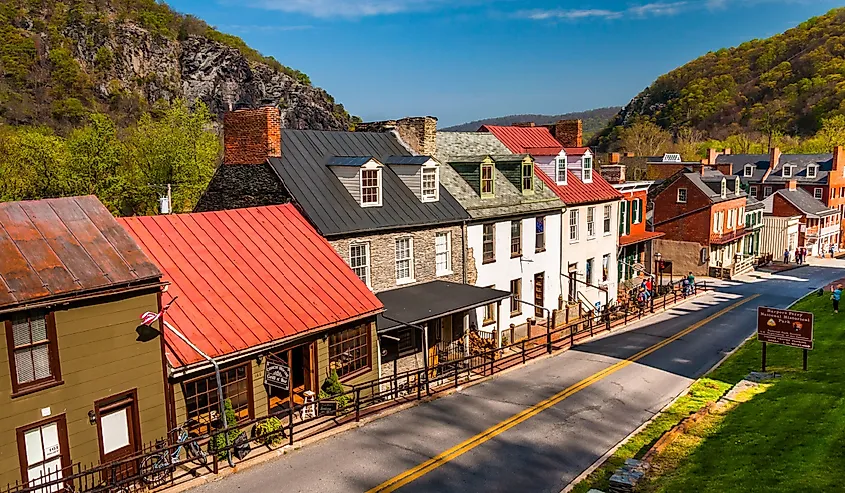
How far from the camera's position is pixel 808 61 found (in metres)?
143

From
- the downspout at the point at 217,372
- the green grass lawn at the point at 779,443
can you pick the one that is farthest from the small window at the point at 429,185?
the green grass lawn at the point at 779,443

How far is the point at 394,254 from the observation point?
936 inches

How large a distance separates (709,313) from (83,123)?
79.4m

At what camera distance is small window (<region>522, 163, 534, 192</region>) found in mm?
30811

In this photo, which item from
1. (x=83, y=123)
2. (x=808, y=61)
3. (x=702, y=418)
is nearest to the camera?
(x=702, y=418)

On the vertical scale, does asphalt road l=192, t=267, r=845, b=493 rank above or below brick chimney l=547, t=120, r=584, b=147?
below

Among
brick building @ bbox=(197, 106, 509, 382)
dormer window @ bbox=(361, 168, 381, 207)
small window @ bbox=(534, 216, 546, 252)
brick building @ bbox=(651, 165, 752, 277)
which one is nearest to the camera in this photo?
brick building @ bbox=(197, 106, 509, 382)

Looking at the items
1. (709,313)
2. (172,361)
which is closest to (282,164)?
(172,361)

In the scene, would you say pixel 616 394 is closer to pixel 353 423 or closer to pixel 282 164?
pixel 353 423

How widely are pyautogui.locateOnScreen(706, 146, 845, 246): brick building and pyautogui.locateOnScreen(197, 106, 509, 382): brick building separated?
5557 centimetres

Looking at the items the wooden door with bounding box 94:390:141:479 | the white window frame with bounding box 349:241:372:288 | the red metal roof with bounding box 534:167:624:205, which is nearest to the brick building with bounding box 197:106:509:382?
the white window frame with bounding box 349:241:372:288

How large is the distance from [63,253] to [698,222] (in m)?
50.1

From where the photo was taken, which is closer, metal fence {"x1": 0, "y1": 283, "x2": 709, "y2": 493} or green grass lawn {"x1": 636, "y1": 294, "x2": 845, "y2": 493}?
green grass lawn {"x1": 636, "y1": 294, "x2": 845, "y2": 493}

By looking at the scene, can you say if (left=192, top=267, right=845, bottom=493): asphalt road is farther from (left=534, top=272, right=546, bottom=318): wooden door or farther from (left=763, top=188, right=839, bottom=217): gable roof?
(left=763, top=188, right=839, bottom=217): gable roof
